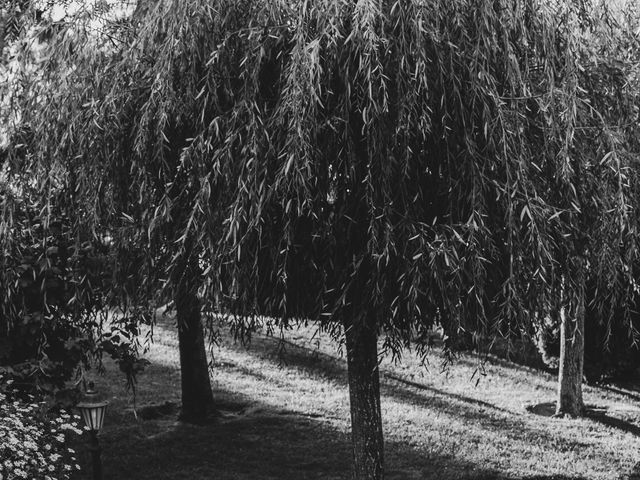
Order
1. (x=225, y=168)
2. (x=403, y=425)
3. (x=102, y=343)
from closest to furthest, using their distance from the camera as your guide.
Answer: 1. (x=225, y=168)
2. (x=102, y=343)
3. (x=403, y=425)

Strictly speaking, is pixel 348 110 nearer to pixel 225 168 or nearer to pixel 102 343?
pixel 225 168

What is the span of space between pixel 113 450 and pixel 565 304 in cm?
651

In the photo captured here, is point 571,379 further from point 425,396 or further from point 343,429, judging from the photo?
point 343,429

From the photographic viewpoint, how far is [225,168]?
208 inches

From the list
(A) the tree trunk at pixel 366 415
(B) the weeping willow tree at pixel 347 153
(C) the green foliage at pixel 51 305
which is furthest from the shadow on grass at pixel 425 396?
(B) the weeping willow tree at pixel 347 153

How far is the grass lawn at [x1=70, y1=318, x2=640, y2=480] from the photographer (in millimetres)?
9508

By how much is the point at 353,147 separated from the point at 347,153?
96mm

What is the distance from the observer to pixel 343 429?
10.9 meters

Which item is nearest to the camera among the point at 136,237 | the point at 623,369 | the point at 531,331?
the point at 531,331

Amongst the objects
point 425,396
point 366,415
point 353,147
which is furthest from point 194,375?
point 353,147

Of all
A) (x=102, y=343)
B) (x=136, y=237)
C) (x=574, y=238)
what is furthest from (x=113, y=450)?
(x=574, y=238)

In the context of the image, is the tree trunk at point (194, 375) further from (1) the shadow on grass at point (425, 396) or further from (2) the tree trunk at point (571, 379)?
(2) the tree trunk at point (571, 379)

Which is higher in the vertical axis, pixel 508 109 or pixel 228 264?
pixel 508 109

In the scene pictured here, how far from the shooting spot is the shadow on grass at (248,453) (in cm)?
928
